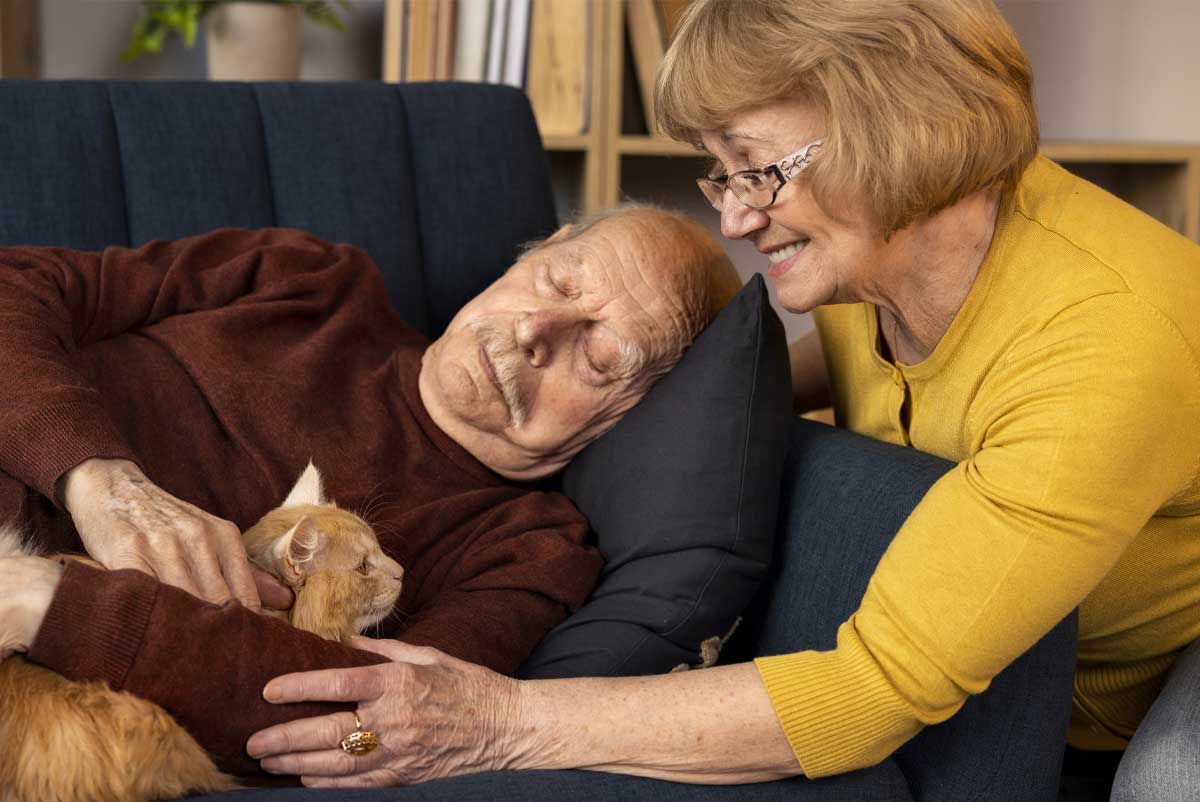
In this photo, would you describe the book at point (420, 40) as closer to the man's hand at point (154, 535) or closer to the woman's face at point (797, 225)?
the woman's face at point (797, 225)

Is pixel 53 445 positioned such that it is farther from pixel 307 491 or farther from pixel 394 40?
pixel 394 40

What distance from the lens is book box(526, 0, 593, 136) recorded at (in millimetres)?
3000

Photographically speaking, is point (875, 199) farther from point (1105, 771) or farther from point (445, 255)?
point (445, 255)

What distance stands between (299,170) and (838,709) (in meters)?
1.39

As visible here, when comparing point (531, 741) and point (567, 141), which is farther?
point (567, 141)

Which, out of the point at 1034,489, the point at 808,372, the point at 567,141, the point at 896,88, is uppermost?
the point at 896,88

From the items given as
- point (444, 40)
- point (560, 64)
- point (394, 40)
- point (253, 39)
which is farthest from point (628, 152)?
point (253, 39)

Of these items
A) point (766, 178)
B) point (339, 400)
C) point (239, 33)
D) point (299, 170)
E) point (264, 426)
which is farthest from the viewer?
point (239, 33)

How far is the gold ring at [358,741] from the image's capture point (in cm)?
117

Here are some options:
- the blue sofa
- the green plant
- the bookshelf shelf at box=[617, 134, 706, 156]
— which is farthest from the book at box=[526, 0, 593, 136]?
the blue sofa

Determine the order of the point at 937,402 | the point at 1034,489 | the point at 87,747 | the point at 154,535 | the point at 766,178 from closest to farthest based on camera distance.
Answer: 1. the point at 87,747
2. the point at 1034,489
3. the point at 154,535
4. the point at 766,178
5. the point at 937,402

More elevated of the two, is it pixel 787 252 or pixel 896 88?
pixel 896 88

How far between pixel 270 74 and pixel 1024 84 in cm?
212

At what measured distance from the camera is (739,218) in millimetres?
1464
